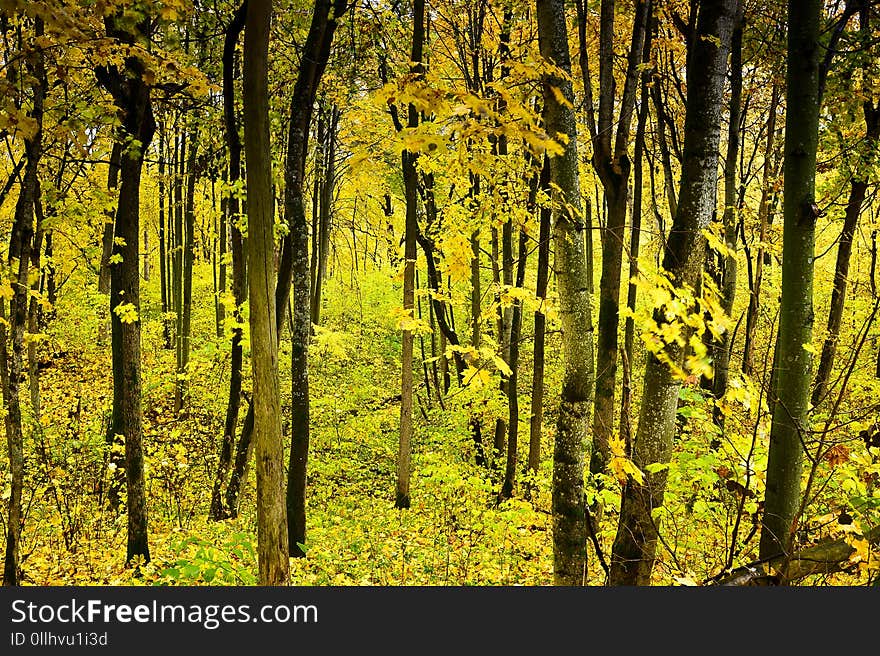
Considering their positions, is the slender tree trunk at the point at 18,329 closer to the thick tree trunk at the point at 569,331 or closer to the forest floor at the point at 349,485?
the forest floor at the point at 349,485

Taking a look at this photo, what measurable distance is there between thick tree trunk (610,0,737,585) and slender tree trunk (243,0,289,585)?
225 centimetres

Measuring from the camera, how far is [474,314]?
1095cm

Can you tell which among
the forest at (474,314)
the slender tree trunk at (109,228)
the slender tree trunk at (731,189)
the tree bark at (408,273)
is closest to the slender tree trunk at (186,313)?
the forest at (474,314)

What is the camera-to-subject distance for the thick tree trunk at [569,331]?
413 centimetres

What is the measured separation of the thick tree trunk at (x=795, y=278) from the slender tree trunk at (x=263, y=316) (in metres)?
2.98

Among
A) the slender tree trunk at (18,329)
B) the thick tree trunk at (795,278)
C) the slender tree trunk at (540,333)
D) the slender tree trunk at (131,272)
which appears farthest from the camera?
the slender tree trunk at (540,333)

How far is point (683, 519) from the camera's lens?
7.20 metres

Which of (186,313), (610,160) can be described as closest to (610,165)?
(610,160)

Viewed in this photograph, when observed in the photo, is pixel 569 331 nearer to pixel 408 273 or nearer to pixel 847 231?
pixel 408 273

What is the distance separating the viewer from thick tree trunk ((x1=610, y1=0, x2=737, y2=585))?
10.9ft

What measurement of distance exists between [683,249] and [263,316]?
2.64 m

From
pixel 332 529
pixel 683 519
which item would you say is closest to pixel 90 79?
pixel 332 529

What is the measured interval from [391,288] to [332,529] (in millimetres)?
17078

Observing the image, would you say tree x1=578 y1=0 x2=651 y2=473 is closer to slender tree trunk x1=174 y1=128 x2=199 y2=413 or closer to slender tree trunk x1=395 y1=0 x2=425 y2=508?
slender tree trunk x1=395 y1=0 x2=425 y2=508
